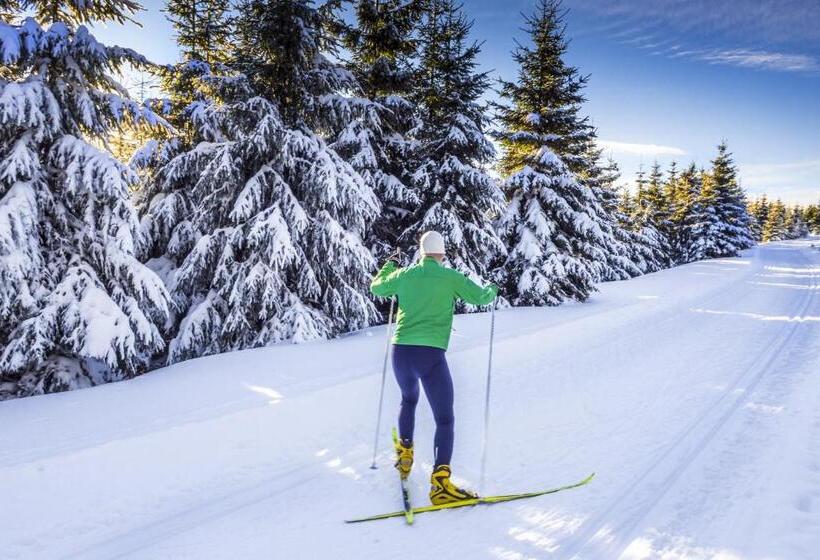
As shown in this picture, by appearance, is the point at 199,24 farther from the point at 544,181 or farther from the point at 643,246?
the point at 643,246

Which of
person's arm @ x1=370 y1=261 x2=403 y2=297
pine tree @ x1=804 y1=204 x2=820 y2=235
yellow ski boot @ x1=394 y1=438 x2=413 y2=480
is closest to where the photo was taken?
yellow ski boot @ x1=394 y1=438 x2=413 y2=480

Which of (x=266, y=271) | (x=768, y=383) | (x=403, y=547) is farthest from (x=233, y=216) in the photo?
(x=768, y=383)

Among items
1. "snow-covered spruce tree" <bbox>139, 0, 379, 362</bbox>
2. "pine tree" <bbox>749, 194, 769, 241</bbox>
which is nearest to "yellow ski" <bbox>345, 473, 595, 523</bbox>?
"snow-covered spruce tree" <bbox>139, 0, 379, 362</bbox>

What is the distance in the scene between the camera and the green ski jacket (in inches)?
154

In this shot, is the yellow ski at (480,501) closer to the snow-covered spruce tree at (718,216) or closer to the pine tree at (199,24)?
the pine tree at (199,24)

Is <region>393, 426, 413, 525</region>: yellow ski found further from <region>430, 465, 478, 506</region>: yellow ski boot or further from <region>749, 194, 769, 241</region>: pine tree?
<region>749, 194, 769, 241</region>: pine tree

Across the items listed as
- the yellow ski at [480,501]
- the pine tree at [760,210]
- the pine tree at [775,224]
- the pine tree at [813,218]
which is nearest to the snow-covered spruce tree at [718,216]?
the yellow ski at [480,501]

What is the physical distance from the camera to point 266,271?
9336 millimetres

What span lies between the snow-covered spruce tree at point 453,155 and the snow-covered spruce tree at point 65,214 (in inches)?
309

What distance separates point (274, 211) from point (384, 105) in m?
6.03

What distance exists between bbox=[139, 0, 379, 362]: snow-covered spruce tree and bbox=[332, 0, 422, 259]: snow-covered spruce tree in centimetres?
211

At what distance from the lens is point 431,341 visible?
3.91 m

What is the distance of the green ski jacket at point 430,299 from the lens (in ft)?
12.9

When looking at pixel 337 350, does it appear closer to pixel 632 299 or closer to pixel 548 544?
pixel 548 544
